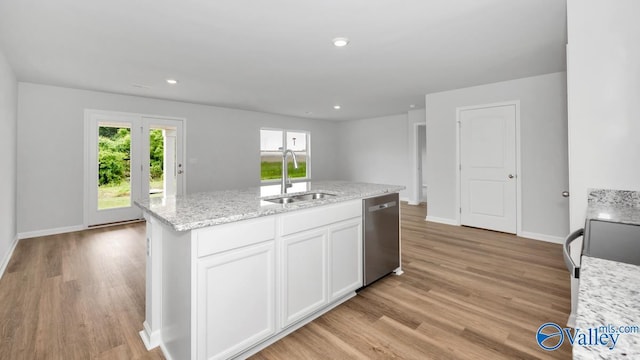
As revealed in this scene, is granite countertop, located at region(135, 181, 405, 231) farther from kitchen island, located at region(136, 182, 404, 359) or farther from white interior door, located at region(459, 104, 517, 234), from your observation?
white interior door, located at region(459, 104, 517, 234)

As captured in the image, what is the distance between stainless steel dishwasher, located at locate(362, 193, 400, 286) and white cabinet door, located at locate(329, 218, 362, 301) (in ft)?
0.31

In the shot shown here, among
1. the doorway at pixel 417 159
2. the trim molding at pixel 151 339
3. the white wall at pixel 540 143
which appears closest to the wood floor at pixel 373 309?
the trim molding at pixel 151 339

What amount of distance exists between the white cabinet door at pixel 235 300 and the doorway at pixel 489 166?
4012 millimetres

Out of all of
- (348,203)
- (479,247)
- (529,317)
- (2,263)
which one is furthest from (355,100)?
(2,263)

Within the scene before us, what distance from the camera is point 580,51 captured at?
5.65ft

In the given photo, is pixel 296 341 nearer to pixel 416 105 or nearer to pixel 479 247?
pixel 479 247

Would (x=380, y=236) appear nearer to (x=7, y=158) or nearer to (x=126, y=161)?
(x=7, y=158)

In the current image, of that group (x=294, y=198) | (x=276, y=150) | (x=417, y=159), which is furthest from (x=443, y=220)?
(x=276, y=150)

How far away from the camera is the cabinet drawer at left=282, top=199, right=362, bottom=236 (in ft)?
6.26

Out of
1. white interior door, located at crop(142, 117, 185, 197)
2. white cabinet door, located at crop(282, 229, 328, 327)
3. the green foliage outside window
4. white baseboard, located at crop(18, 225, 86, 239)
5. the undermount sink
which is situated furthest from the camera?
white interior door, located at crop(142, 117, 185, 197)

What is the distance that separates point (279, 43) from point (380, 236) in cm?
212

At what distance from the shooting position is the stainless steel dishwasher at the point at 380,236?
101 inches

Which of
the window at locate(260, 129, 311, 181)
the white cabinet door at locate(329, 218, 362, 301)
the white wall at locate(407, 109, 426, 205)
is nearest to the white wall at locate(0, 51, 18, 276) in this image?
the white cabinet door at locate(329, 218, 362, 301)

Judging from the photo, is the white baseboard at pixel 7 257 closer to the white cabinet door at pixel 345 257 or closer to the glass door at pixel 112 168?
the glass door at pixel 112 168
